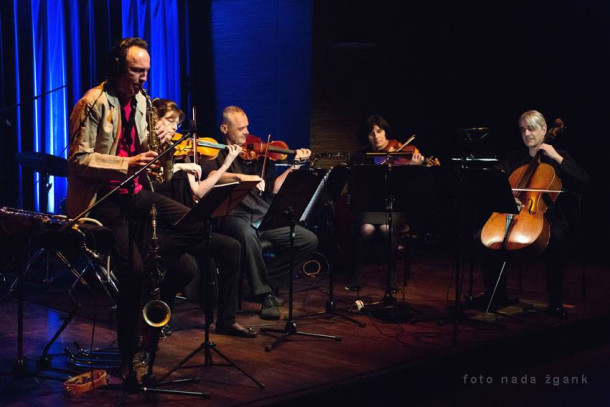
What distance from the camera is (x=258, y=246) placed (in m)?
5.04

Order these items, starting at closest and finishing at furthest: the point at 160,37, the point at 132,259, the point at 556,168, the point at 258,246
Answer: the point at 132,259
the point at 258,246
the point at 556,168
the point at 160,37

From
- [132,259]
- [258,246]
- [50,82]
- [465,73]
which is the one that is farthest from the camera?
[465,73]

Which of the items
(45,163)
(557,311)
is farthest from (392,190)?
(45,163)

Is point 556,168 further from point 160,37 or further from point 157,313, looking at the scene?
point 160,37

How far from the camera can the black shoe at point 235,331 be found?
440 cm

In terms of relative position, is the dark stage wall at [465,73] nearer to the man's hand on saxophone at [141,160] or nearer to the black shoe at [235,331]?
the black shoe at [235,331]

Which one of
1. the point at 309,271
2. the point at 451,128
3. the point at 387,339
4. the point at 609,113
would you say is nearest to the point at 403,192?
the point at 387,339

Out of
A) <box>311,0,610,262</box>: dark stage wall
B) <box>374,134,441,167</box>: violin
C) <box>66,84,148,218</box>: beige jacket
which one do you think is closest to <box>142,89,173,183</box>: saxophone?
<box>66,84,148,218</box>: beige jacket

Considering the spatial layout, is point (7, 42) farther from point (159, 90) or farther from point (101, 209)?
point (101, 209)

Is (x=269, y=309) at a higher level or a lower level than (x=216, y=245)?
lower

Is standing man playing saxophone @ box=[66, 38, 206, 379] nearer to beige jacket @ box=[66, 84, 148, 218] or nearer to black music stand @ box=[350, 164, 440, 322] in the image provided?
beige jacket @ box=[66, 84, 148, 218]

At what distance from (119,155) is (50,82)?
347 cm

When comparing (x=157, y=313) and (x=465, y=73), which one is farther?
(x=465, y=73)

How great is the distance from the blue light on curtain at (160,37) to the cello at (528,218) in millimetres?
3867
